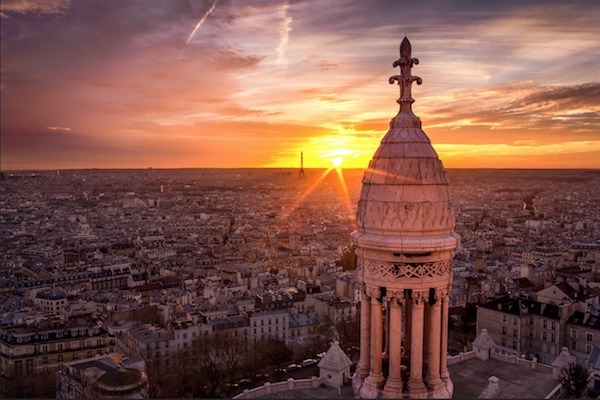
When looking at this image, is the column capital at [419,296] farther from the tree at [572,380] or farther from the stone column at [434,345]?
the tree at [572,380]

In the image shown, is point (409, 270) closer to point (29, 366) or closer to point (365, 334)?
point (365, 334)

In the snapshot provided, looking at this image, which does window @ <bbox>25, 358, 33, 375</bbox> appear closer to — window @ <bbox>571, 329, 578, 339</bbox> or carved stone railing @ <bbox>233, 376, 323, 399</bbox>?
window @ <bbox>571, 329, 578, 339</bbox>

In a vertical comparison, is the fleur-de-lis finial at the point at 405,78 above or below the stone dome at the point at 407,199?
above

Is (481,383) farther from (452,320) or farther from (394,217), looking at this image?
(452,320)

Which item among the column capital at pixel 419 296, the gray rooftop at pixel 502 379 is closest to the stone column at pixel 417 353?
the column capital at pixel 419 296

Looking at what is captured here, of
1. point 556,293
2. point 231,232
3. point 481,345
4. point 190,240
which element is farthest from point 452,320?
point 231,232
